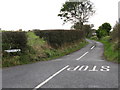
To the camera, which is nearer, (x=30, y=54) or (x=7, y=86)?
(x=7, y=86)

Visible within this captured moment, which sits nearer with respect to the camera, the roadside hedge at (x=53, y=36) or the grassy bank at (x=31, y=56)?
the grassy bank at (x=31, y=56)

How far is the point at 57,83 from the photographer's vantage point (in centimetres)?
885

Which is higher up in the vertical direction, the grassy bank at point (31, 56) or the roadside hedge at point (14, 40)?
the roadside hedge at point (14, 40)

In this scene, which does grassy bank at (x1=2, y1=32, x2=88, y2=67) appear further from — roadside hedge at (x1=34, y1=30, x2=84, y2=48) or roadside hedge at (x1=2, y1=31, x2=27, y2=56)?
roadside hedge at (x1=34, y1=30, x2=84, y2=48)

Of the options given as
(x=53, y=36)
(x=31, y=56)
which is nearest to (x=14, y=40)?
(x=31, y=56)

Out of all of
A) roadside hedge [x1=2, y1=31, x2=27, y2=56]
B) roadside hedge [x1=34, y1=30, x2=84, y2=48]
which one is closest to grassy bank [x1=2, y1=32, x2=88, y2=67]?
roadside hedge [x1=2, y1=31, x2=27, y2=56]

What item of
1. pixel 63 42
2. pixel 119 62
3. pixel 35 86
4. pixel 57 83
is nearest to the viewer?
pixel 35 86

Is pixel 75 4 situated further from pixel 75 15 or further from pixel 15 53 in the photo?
pixel 15 53

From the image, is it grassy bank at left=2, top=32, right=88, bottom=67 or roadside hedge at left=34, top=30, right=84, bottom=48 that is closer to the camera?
grassy bank at left=2, top=32, right=88, bottom=67

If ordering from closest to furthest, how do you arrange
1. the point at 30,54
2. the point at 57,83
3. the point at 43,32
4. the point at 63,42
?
the point at 57,83, the point at 30,54, the point at 43,32, the point at 63,42

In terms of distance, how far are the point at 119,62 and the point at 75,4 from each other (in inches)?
1762

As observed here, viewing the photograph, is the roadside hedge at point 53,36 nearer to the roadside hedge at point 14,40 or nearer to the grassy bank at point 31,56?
the grassy bank at point 31,56

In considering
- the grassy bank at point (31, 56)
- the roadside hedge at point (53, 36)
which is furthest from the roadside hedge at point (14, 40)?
the roadside hedge at point (53, 36)

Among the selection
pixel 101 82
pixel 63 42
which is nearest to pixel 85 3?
pixel 63 42
